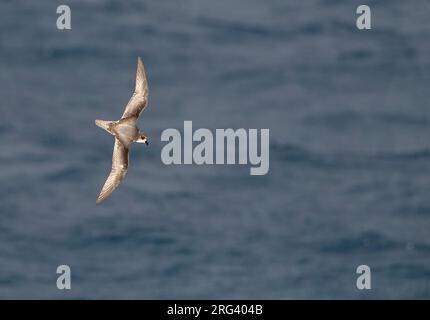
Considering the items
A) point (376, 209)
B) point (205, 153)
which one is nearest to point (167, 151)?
point (205, 153)

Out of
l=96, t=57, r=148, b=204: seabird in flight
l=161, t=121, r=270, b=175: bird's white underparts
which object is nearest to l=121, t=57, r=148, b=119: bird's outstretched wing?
l=96, t=57, r=148, b=204: seabird in flight

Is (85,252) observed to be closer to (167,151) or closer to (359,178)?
(167,151)

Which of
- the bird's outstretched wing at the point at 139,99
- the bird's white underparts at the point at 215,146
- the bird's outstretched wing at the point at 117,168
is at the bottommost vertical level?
the bird's outstretched wing at the point at 117,168

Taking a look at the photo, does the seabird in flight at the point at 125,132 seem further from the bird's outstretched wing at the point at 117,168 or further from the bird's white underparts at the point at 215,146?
the bird's white underparts at the point at 215,146

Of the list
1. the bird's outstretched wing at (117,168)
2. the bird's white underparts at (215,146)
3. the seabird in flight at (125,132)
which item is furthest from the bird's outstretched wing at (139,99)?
the bird's white underparts at (215,146)

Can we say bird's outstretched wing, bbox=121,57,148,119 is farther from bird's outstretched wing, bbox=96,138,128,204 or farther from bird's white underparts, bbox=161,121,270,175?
bird's white underparts, bbox=161,121,270,175

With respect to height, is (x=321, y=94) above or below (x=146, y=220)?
above
